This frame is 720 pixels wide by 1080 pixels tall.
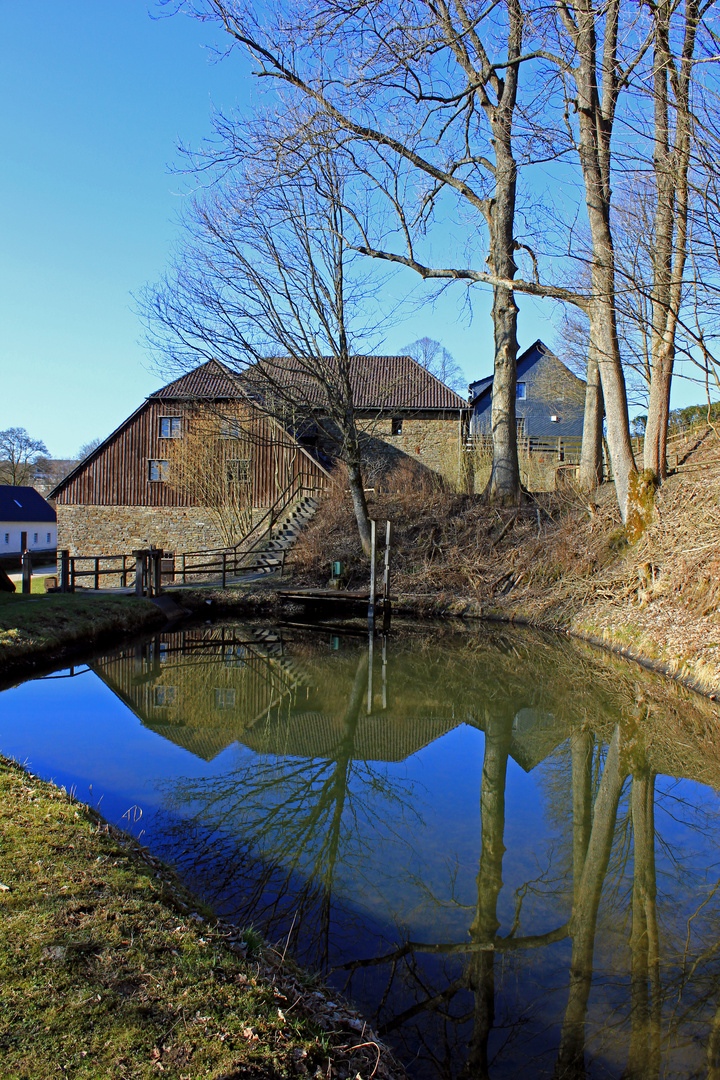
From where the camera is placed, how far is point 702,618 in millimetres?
9742

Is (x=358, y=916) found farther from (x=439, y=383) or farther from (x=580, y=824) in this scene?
(x=439, y=383)

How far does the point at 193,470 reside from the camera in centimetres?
2708

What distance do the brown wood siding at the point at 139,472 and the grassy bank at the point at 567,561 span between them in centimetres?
474

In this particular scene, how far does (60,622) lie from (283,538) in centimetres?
1133

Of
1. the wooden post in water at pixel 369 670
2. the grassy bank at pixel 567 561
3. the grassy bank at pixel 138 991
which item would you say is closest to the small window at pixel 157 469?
the grassy bank at pixel 567 561

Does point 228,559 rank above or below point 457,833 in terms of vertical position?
above

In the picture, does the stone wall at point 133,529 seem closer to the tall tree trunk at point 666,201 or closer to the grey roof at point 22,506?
the tall tree trunk at point 666,201

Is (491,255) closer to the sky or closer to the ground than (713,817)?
closer to the sky

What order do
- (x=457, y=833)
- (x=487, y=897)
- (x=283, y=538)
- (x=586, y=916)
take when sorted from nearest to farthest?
(x=586, y=916) → (x=487, y=897) → (x=457, y=833) → (x=283, y=538)

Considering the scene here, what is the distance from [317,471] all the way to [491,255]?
11.2 m

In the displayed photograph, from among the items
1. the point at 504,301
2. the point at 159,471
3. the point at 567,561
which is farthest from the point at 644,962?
the point at 159,471

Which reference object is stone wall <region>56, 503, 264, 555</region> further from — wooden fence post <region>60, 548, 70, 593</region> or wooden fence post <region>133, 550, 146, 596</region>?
wooden fence post <region>60, 548, 70, 593</region>

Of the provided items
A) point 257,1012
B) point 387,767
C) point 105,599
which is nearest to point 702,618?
point 387,767

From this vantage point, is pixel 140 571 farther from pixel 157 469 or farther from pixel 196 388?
pixel 196 388
